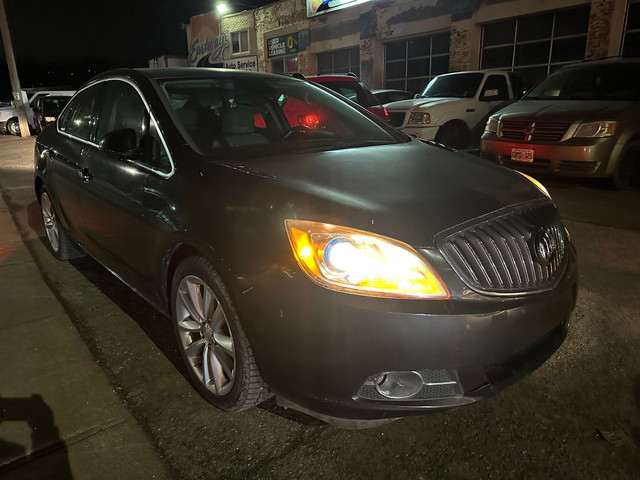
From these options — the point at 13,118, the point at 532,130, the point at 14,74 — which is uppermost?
the point at 14,74

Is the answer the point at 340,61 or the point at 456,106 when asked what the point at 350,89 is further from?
the point at 340,61

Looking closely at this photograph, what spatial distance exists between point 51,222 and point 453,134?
7.47 m

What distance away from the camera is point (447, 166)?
2.45 meters

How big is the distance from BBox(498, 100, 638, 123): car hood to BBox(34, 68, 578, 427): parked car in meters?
4.37

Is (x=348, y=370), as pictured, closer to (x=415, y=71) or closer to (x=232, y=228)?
(x=232, y=228)

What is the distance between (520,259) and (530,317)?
23cm

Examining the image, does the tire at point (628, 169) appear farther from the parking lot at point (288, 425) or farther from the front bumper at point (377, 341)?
the front bumper at point (377, 341)

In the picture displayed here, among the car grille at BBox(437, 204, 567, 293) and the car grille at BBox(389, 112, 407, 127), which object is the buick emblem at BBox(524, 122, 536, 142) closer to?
the car grille at BBox(389, 112, 407, 127)

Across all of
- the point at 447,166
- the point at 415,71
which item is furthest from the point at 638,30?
the point at 447,166

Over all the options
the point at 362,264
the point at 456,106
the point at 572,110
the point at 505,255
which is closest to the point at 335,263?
the point at 362,264

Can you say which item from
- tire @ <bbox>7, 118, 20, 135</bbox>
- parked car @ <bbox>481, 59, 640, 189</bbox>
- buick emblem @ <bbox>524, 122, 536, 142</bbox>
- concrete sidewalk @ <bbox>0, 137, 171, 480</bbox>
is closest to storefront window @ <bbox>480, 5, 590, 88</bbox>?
parked car @ <bbox>481, 59, 640, 189</bbox>

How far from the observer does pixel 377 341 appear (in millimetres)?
1676

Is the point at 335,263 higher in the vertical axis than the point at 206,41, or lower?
lower

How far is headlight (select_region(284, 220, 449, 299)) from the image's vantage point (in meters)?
1.72
